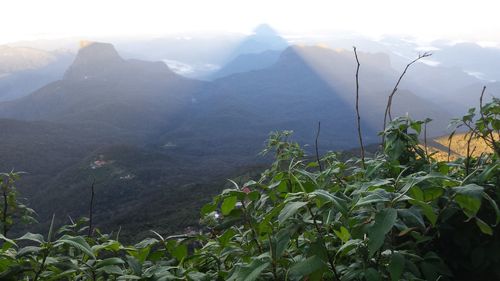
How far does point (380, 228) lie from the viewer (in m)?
1.17

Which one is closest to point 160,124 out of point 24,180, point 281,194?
point 24,180

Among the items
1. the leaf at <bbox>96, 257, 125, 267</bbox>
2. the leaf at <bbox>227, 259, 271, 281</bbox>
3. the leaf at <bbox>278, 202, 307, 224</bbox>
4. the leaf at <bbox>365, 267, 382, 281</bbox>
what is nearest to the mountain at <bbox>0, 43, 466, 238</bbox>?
the leaf at <bbox>96, 257, 125, 267</bbox>

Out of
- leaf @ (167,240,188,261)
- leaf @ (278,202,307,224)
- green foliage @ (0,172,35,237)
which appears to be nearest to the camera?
leaf @ (278,202,307,224)

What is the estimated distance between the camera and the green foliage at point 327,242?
1.34 meters

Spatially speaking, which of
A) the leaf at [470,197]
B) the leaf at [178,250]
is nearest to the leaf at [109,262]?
the leaf at [178,250]

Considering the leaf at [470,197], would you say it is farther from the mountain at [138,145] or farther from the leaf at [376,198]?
the mountain at [138,145]

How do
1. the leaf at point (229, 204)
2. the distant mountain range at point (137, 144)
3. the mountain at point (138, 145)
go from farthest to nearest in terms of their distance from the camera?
the distant mountain range at point (137, 144), the mountain at point (138, 145), the leaf at point (229, 204)

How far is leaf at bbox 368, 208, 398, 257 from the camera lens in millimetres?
1150

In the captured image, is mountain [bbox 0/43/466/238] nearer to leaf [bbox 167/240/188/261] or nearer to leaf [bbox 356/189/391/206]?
leaf [bbox 167/240/188/261]

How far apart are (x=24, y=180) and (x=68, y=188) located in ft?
59.3

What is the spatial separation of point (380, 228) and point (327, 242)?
0.61 m

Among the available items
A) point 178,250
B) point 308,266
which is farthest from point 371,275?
point 178,250

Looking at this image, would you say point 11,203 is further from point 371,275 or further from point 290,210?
point 371,275

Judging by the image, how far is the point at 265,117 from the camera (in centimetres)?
18775
